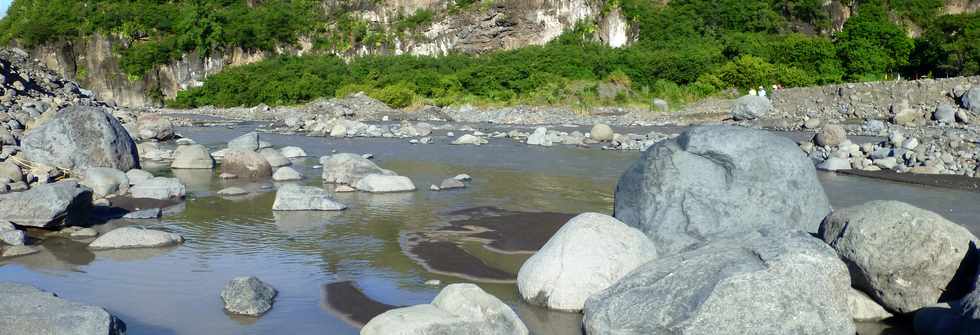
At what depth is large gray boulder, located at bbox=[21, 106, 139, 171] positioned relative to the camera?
58.0 feet

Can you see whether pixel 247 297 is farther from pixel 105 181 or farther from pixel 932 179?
pixel 932 179

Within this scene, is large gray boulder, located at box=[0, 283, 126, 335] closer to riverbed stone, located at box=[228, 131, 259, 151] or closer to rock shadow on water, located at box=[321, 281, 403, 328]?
rock shadow on water, located at box=[321, 281, 403, 328]

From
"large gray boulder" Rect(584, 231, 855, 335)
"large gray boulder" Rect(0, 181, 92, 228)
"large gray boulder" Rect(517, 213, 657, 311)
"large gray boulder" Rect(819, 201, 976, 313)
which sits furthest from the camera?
"large gray boulder" Rect(0, 181, 92, 228)

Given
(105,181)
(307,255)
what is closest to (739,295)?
(307,255)

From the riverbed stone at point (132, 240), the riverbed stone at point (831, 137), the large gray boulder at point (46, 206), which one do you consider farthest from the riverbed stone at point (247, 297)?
the riverbed stone at point (831, 137)

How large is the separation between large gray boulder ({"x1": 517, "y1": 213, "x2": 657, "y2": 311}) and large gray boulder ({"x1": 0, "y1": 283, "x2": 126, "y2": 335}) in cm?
388

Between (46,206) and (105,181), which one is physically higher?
(46,206)

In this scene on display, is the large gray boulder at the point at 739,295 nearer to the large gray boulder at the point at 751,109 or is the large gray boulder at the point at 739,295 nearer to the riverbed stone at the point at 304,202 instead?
the riverbed stone at the point at 304,202

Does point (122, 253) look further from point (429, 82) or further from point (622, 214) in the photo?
point (429, 82)

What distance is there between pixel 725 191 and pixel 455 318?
393 cm

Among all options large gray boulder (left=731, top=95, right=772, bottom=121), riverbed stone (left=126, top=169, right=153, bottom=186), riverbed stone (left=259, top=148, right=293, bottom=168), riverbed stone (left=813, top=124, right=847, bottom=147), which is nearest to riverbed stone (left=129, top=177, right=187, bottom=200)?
riverbed stone (left=126, top=169, right=153, bottom=186)

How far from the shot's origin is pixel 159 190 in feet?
50.3

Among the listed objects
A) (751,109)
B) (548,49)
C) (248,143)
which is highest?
(548,49)

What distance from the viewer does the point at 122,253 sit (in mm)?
10547
